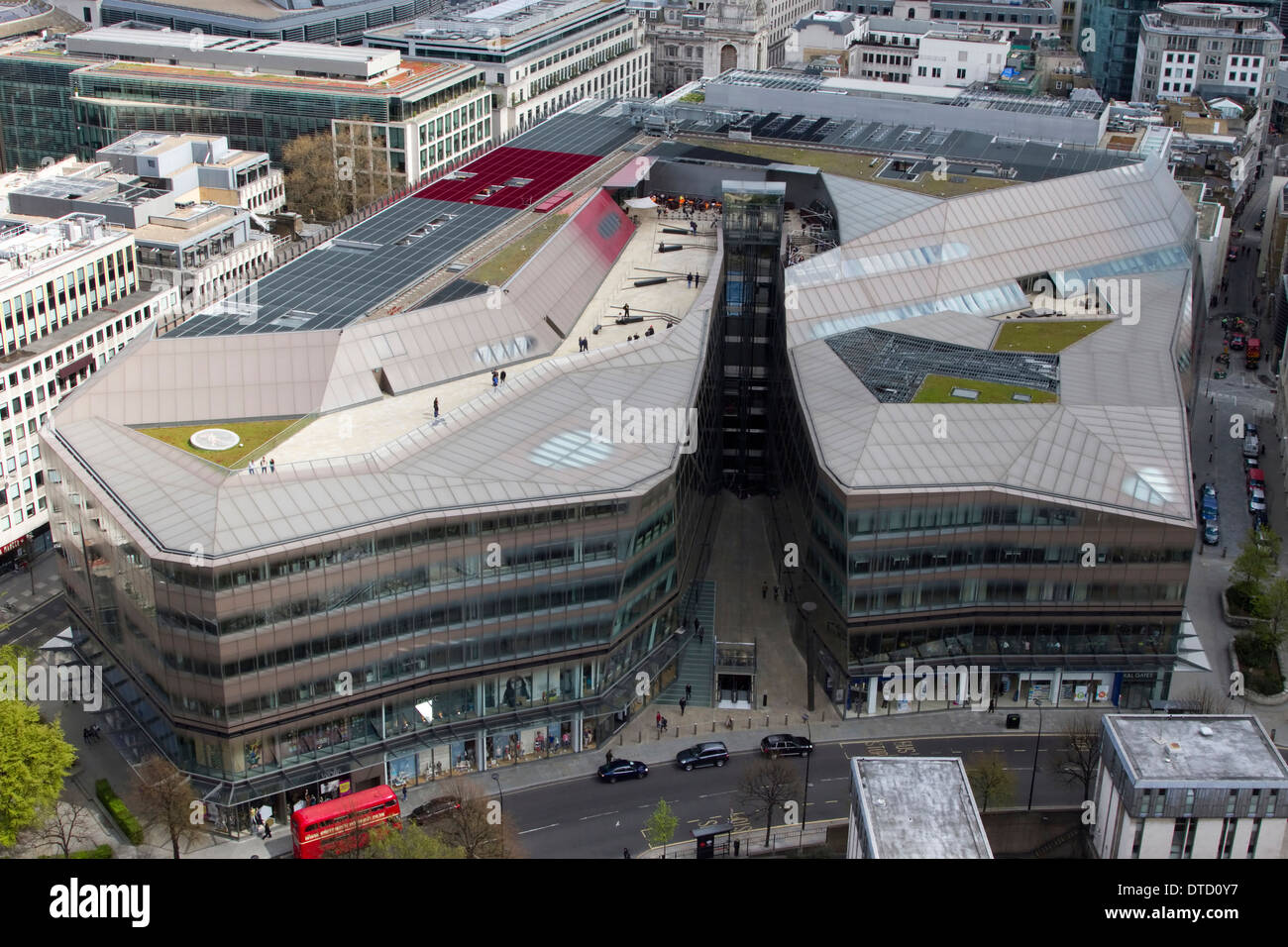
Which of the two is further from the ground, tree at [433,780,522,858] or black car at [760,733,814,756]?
tree at [433,780,522,858]

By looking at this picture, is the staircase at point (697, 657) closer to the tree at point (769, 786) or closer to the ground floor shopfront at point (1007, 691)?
the ground floor shopfront at point (1007, 691)

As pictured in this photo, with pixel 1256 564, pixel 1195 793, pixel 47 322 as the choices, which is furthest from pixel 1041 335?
pixel 47 322

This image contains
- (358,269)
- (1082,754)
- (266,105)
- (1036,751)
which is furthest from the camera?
(266,105)

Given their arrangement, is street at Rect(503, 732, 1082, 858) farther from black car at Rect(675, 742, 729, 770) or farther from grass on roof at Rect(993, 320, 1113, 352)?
grass on roof at Rect(993, 320, 1113, 352)

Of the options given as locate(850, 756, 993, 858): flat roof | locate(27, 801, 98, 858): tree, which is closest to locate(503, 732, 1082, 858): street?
locate(850, 756, 993, 858): flat roof

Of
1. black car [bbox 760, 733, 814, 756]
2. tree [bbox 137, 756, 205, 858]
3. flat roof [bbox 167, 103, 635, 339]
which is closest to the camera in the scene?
tree [bbox 137, 756, 205, 858]

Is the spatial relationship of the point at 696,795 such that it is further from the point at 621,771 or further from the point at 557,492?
the point at 557,492

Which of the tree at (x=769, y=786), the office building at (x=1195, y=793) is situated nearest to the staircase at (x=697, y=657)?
the tree at (x=769, y=786)
